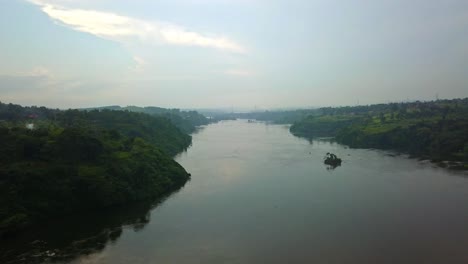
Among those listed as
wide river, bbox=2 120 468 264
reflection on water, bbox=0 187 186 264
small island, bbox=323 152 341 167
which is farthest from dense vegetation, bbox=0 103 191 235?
small island, bbox=323 152 341 167

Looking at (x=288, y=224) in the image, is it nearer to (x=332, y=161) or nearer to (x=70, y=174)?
(x=70, y=174)

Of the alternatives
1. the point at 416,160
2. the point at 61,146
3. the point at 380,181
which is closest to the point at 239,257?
the point at 61,146

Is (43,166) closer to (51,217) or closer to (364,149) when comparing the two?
(51,217)

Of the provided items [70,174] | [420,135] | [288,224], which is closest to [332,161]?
[420,135]

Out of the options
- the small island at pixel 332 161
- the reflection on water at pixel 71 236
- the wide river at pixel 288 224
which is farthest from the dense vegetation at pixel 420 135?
the reflection on water at pixel 71 236

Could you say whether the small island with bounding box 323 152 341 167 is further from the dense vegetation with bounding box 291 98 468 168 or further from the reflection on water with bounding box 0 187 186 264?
the reflection on water with bounding box 0 187 186 264

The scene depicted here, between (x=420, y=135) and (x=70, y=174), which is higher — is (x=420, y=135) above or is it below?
above
